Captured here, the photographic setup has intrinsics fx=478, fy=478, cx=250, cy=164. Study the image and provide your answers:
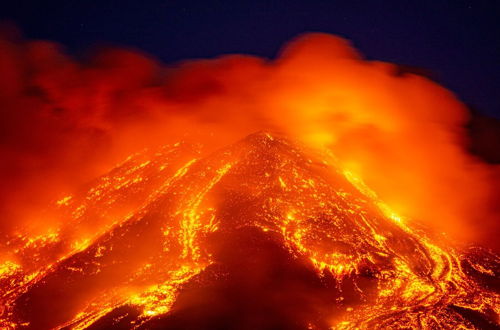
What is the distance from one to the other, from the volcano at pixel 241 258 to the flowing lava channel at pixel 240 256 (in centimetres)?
4

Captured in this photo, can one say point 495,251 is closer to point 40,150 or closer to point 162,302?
point 162,302

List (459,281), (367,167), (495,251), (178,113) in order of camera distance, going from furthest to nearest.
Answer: (178,113)
(367,167)
(495,251)
(459,281)

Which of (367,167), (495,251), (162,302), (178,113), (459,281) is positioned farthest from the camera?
(178,113)

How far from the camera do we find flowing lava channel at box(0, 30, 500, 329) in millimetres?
10445

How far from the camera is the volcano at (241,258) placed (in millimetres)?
10422

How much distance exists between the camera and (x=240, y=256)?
12273 millimetres

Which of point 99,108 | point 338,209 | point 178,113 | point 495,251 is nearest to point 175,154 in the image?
point 178,113

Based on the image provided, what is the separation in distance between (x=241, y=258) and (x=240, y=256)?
7 centimetres

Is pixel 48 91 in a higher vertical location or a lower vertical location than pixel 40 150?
higher

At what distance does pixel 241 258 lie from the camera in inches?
481

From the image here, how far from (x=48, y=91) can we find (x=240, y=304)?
13.7 metres

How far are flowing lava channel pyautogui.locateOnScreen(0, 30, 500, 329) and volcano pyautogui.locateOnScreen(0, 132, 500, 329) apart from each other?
43 millimetres

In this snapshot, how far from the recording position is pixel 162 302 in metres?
10.5

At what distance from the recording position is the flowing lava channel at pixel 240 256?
34.3 feet
